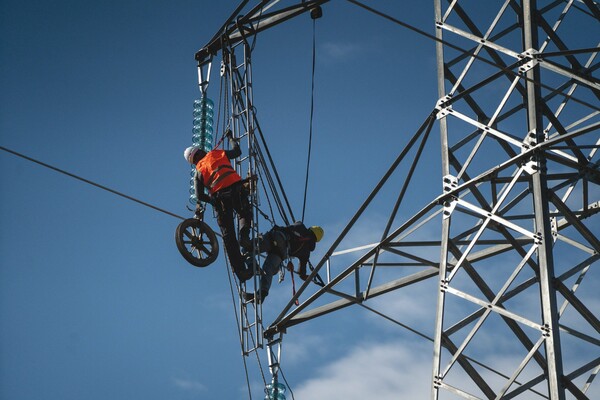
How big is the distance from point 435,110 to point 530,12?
5.30 feet

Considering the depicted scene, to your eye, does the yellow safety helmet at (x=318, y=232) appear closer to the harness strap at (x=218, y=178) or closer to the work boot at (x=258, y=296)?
the work boot at (x=258, y=296)

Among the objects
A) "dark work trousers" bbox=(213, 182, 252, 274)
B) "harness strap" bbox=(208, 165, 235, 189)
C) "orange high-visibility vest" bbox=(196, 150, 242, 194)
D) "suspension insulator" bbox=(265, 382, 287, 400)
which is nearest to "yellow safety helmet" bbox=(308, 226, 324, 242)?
"dark work trousers" bbox=(213, 182, 252, 274)

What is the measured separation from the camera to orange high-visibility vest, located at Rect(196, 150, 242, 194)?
625 inches

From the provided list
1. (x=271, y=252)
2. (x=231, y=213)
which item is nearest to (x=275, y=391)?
(x=271, y=252)

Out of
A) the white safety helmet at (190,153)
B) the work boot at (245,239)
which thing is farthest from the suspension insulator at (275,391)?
the white safety helmet at (190,153)

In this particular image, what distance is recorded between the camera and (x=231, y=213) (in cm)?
1596

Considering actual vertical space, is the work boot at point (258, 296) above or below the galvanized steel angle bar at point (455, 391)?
above

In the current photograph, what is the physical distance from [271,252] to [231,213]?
0.98 meters

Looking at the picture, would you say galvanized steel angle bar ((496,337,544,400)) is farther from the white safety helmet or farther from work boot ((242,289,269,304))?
the white safety helmet

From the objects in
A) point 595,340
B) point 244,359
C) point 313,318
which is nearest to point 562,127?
point 595,340

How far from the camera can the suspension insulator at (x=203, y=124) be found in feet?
55.8

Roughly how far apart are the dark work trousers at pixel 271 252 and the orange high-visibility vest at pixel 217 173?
1010mm

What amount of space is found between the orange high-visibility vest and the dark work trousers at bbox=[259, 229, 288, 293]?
1.01 m

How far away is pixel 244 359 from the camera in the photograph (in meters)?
15.9
